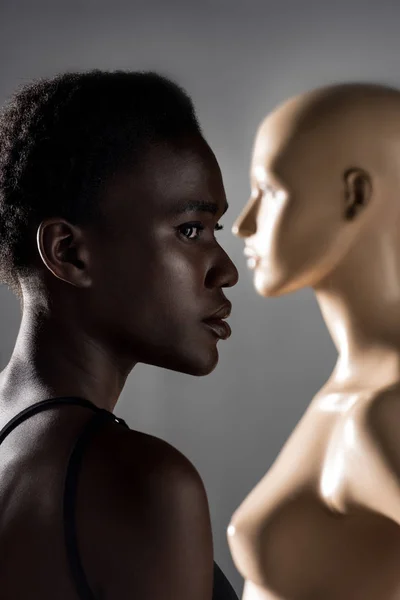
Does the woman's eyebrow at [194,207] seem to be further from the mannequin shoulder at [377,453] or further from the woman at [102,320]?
the mannequin shoulder at [377,453]

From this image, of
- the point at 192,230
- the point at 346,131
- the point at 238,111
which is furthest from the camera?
the point at 238,111

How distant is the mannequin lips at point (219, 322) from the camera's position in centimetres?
71

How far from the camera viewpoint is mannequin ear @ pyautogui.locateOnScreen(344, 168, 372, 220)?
81 centimetres

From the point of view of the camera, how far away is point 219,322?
2.36 feet

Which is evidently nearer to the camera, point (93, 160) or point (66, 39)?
point (93, 160)

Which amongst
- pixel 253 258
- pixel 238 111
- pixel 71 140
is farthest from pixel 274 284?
pixel 238 111

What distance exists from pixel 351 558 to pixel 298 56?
132 cm

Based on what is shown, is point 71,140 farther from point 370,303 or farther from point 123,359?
point 370,303

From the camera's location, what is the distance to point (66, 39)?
2.28 m

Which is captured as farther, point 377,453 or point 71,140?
point 377,453

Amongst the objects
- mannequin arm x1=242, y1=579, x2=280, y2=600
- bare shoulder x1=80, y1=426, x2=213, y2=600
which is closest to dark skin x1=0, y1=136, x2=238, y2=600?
bare shoulder x1=80, y1=426, x2=213, y2=600

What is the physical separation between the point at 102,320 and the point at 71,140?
14 cm

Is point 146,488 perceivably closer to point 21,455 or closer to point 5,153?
point 21,455

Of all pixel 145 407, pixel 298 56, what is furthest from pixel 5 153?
pixel 145 407
